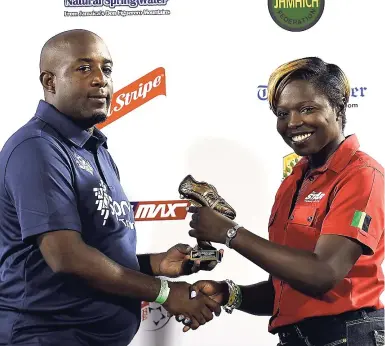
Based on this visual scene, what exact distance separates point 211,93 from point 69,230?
3.49 feet

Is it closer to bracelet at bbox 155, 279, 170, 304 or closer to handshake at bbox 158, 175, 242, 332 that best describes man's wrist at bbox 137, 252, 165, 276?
handshake at bbox 158, 175, 242, 332

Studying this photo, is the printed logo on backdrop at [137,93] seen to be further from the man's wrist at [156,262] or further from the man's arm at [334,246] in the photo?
the man's arm at [334,246]

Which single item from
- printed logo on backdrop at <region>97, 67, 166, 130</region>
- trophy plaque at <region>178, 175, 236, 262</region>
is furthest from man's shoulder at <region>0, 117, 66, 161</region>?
printed logo on backdrop at <region>97, 67, 166, 130</region>

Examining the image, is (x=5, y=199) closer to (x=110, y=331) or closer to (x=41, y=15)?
(x=110, y=331)

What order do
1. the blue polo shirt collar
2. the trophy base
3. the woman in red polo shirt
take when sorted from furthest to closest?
the trophy base < the blue polo shirt collar < the woman in red polo shirt

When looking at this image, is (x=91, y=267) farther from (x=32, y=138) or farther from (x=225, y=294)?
(x=225, y=294)

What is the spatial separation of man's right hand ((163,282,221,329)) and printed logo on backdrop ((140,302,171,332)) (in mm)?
529

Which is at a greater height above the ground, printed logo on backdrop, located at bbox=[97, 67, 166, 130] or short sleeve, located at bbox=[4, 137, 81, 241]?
printed logo on backdrop, located at bbox=[97, 67, 166, 130]

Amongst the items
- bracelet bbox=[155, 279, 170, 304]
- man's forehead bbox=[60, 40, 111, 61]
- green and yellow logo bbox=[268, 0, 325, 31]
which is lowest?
bracelet bbox=[155, 279, 170, 304]

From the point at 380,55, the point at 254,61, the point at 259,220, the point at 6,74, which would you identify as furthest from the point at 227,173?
the point at 6,74

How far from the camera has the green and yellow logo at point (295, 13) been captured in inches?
111

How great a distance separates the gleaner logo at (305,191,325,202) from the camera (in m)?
2.21

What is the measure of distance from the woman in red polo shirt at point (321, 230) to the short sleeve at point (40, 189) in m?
0.47

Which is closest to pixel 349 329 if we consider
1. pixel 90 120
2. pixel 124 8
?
pixel 90 120
